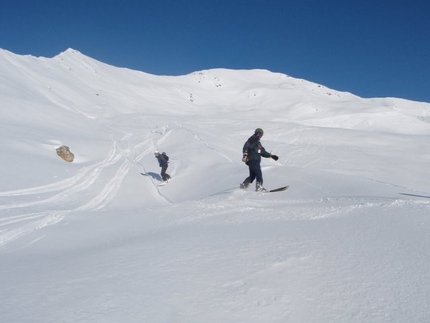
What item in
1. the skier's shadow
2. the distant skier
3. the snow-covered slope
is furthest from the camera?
the skier's shadow

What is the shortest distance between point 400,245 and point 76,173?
43.5 ft

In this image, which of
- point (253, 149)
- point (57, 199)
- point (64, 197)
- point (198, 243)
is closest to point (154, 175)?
point (64, 197)

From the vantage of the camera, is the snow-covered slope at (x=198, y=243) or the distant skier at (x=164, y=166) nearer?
the snow-covered slope at (x=198, y=243)

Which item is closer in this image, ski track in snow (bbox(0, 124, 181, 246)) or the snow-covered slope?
the snow-covered slope

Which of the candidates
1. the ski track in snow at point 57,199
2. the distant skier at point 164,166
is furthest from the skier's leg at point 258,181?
the distant skier at point 164,166

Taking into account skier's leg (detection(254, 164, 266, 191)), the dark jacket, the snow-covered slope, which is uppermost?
the dark jacket

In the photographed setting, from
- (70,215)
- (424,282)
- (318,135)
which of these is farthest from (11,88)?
(424,282)

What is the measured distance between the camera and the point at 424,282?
135 inches

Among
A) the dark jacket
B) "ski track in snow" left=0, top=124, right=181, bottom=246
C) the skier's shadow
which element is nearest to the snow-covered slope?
"ski track in snow" left=0, top=124, right=181, bottom=246

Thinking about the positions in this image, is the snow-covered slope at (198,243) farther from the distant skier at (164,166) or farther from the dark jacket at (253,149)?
the dark jacket at (253,149)

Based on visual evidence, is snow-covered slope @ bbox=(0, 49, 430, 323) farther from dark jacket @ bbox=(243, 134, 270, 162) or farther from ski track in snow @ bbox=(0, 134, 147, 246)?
dark jacket @ bbox=(243, 134, 270, 162)

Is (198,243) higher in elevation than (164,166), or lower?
lower

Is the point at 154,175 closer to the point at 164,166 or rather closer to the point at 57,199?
the point at 164,166

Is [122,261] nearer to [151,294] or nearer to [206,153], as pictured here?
[151,294]
